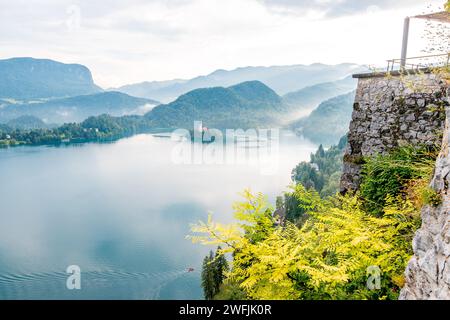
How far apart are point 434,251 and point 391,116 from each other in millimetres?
5583

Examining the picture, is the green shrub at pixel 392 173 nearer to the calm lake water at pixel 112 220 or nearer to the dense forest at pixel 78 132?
the calm lake water at pixel 112 220

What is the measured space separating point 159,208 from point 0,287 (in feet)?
75.8

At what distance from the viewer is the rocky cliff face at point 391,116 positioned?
26.5 feet

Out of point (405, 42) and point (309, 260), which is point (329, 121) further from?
point (309, 260)

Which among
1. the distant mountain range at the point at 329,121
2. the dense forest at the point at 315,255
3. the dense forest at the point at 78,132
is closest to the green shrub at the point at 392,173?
the dense forest at the point at 315,255

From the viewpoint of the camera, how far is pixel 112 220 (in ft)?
153

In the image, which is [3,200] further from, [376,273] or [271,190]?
[376,273]

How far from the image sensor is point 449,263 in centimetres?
386

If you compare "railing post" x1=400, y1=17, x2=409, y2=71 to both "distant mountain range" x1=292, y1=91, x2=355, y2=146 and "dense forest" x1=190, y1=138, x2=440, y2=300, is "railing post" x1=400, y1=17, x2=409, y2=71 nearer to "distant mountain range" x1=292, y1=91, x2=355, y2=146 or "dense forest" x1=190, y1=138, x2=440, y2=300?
"dense forest" x1=190, y1=138, x2=440, y2=300

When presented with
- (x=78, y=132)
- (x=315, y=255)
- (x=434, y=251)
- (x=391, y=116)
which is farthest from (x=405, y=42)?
(x=78, y=132)

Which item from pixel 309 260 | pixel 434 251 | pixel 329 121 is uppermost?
pixel 434 251

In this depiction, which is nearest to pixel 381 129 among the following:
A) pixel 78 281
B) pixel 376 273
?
pixel 376 273

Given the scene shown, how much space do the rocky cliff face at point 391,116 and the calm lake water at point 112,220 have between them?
24.5 meters
